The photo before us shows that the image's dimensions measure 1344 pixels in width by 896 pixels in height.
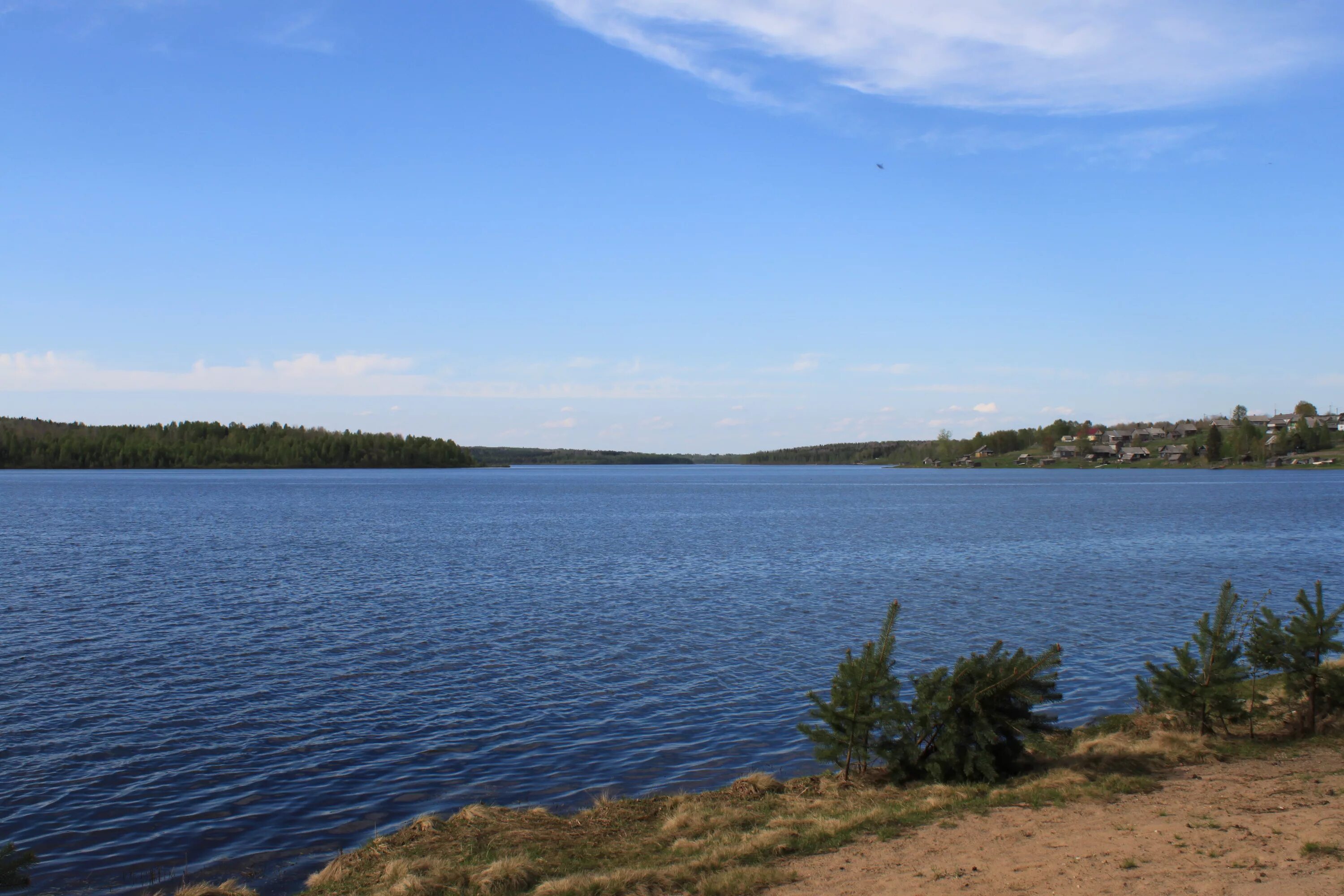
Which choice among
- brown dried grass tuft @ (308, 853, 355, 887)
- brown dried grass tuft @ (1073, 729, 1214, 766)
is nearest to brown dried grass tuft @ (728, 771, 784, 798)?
brown dried grass tuft @ (1073, 729, 1214, 766)

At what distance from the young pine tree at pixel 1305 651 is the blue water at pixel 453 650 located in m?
4.35

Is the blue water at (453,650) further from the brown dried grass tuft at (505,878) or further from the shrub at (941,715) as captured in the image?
the brown dried grass tuft at (505,878)

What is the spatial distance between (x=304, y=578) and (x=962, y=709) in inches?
1405

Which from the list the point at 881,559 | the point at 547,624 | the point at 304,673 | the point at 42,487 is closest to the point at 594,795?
the point at 304,673

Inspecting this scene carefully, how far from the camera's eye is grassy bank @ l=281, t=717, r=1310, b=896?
34.7 feet

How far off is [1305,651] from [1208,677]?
211cm

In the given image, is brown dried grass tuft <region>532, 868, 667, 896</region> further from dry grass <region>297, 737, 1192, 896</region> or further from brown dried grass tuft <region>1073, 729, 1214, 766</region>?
brown dried grass tuft <region>1073, 729, 1214, 766</region>

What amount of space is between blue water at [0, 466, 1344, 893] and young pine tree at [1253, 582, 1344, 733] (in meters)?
4.35

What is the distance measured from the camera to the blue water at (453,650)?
1505 centimetres

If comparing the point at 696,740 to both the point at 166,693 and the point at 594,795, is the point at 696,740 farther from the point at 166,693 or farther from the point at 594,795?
the point at 166,693

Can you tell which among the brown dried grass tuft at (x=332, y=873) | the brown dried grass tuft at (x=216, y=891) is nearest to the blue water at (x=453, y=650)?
the brown dried grass tuft at (x=332, y=873)

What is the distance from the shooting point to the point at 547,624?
31281 mm

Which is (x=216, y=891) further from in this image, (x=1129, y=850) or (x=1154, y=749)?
(x=1154, y=749)

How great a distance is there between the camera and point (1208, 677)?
1598cm
